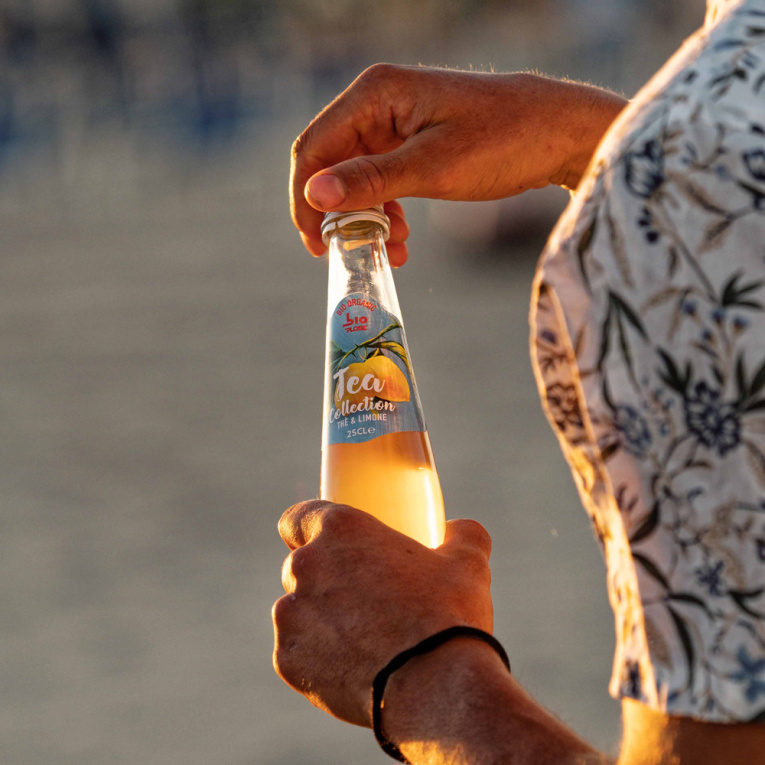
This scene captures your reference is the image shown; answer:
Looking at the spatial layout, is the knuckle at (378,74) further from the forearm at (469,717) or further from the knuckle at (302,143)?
the forearm at (469,717)

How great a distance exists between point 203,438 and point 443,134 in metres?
5.58

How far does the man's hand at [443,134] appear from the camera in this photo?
1.60m

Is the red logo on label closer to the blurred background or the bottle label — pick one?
the bottle label

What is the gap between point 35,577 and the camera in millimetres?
5309

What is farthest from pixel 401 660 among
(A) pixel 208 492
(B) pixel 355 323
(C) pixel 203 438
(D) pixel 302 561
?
Result: (C) pixel 203 438

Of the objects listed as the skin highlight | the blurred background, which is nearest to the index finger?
the skin highlight

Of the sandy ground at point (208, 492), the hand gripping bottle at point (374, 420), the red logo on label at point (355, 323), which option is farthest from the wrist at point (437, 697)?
the red logo on label at point (355, 323)

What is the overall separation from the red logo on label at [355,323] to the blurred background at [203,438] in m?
0.61

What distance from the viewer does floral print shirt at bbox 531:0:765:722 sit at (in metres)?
0.70

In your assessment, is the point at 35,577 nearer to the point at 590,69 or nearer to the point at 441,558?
the point at 441,558

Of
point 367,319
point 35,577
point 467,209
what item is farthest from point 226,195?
point 367,319

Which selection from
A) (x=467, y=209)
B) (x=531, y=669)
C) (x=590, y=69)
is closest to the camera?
(x=531, y=669)

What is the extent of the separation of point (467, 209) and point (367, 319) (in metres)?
10.6

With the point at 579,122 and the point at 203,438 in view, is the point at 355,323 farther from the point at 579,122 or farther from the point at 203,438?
the point at 203,438
